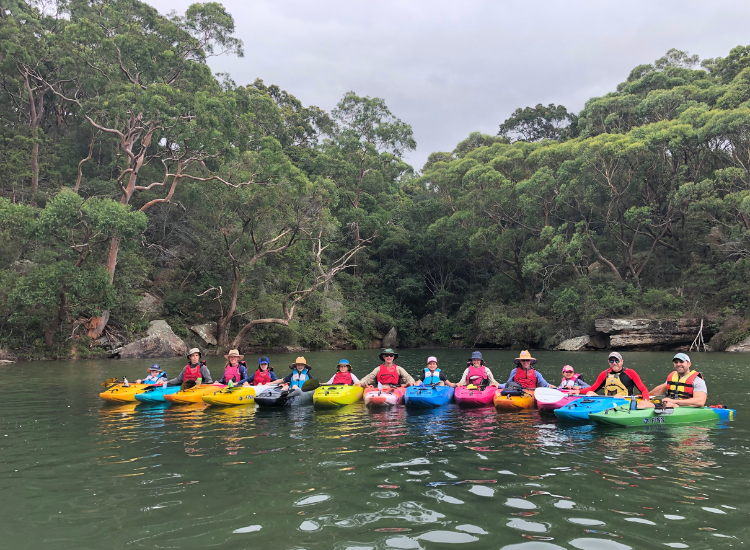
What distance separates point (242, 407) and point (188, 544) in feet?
22.0

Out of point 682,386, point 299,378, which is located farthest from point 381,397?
point 682,386

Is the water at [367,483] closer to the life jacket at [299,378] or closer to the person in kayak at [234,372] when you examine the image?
the life jacket at [299,378]

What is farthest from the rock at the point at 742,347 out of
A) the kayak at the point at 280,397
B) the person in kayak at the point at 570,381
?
A: the kayak at the point at 280,397

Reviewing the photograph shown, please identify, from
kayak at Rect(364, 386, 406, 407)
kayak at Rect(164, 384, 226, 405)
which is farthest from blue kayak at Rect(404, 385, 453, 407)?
kayak at Rect(164, 384, 226, 405)

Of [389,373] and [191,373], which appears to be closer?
[389,373]

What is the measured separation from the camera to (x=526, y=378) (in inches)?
417

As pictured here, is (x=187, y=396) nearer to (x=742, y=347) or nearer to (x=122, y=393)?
(x=122, y=393)

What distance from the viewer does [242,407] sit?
33.4 feet

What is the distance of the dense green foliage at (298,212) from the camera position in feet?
76.7

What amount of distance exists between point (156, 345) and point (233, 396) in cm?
1499

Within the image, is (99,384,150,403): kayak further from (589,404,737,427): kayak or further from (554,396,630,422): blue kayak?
(589,404,737,427): kayak

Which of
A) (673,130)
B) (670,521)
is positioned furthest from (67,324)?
(673,130)

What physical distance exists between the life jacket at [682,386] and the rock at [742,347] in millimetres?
18652

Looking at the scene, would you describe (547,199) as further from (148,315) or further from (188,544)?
(188,544)
